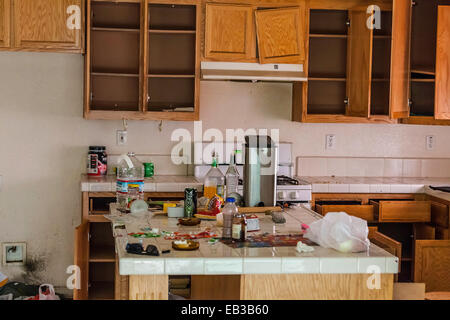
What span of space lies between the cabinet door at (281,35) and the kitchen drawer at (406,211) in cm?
131

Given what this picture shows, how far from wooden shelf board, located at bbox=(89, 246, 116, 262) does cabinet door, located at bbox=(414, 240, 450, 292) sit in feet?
7.07

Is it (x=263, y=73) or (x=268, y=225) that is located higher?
(x=263, y=73)

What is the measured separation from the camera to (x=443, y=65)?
15.2ft

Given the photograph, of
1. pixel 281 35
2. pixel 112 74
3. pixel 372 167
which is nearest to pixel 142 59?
pixel 112 74

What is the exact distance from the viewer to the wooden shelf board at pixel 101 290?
4762mm

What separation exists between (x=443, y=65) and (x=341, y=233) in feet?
8.38

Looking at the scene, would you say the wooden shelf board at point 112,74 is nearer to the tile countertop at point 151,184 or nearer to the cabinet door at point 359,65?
the tile countertop at point 151,184

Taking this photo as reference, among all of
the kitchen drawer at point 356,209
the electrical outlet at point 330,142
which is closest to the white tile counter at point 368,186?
the kitchen drawer at point 356,209

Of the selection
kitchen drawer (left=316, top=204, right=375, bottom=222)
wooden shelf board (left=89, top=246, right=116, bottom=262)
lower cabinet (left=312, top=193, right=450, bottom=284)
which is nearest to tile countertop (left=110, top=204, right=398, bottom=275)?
lower cabinet (left=312, top=193, right=450, bottom=284)

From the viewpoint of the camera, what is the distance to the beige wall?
16.5ft

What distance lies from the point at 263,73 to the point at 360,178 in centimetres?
124

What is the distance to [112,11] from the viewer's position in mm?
4938

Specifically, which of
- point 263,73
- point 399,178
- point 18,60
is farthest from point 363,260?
point 18,60

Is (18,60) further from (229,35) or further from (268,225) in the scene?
(268,225)
